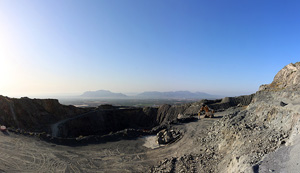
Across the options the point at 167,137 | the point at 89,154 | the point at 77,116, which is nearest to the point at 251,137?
the point at 167,137

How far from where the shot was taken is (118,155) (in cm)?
1484

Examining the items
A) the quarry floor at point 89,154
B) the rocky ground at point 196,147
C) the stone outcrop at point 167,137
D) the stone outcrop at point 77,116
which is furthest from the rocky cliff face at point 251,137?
the stone outcrop at point 77,116

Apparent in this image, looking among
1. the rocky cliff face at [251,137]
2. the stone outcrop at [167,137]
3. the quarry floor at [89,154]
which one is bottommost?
the quarry floor at [89,154]

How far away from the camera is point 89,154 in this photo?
15172mm

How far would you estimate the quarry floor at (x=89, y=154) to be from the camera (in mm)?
12555

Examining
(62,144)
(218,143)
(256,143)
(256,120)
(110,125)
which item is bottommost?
(110,125)

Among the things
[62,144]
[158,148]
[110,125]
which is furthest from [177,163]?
[110,125]

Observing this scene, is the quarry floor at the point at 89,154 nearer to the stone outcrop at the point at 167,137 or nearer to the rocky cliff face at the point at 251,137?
the stone outcrop at the point at 167,137

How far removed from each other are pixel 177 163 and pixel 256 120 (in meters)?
6.16

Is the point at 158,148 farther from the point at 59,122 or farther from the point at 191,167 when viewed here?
the point at 59,122

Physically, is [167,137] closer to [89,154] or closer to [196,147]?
[196,147]

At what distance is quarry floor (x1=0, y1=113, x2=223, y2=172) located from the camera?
1255 centimetres

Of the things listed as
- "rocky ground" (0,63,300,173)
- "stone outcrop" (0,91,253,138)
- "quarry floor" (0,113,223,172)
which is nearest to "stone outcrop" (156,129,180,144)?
"rocky ground" (0,63,300,173)

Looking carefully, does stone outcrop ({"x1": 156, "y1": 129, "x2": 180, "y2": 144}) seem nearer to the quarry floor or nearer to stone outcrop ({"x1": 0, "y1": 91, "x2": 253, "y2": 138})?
the quarry floor
